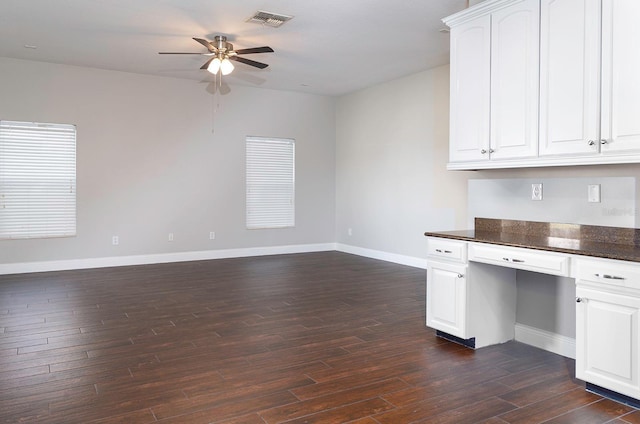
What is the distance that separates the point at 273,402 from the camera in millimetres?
2611

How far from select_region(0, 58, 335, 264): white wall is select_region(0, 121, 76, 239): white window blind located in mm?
138

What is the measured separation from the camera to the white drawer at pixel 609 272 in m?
2.47

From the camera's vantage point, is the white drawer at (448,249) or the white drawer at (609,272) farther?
the white drawer at (448,249)

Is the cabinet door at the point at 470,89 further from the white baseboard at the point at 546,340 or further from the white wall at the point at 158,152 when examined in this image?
the white wall at the point at 158,152

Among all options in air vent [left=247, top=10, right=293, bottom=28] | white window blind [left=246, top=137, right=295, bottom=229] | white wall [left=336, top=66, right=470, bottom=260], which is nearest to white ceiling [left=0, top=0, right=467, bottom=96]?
air vent [left=247, top=10, right=293, bottom=28]

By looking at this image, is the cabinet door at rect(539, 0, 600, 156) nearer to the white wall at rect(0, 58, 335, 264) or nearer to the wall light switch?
the wall light switch

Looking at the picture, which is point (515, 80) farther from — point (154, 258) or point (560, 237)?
point (154, 258)

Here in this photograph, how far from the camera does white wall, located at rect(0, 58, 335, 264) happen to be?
21.8 ft

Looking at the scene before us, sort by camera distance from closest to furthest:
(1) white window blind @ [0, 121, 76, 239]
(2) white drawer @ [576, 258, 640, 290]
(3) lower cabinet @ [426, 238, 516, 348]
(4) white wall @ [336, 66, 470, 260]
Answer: (2) white drawer @ [576, 258, 640, 290] → (3) lower cabinet @ [426, 238, 516, 348] → (1) white window blind @ [0, 121, 76, 239] → (4) white wall @ [336, 66, 470, 260]

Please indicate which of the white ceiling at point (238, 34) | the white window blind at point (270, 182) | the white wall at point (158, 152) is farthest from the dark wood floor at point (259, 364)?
the white window blind at point (270, 182)

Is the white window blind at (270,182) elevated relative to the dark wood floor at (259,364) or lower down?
elevated

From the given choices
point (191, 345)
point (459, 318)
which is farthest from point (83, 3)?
point (459, 318)

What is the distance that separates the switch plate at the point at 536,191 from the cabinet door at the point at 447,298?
2.52 feet

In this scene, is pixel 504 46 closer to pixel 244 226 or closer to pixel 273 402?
pixel 273 402
